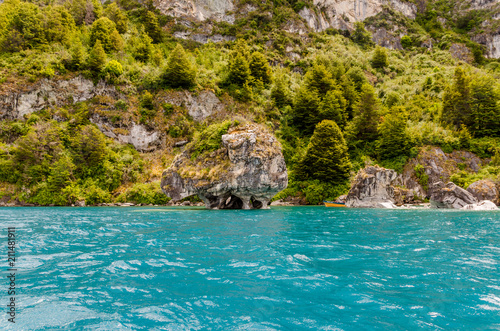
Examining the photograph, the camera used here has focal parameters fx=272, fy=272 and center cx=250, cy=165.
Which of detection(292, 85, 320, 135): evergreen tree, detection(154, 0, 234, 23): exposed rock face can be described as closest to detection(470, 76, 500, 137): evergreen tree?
detection(292, 85, 320, 135): evergreen tree

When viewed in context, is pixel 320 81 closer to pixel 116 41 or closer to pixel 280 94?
pixel 280 94

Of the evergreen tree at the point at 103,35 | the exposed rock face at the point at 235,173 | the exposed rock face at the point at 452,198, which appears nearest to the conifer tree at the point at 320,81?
the exposed rock face at the point at 235,173

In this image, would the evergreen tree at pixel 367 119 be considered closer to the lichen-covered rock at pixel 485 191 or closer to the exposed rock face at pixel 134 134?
the lichen-covered rock at pixel 485 191

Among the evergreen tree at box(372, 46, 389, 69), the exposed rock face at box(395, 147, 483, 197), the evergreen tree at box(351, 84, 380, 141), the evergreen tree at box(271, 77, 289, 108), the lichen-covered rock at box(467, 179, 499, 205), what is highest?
the evergreen tree at box(372, 46, 389, 69)

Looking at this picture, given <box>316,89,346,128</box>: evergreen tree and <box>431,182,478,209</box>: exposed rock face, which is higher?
<box>316,89,346,128</box>: evergreen tree

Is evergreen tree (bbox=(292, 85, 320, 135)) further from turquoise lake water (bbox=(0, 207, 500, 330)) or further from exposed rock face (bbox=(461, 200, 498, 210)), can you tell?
turquoise lake water (bbox=(0, 207, 500, 330))

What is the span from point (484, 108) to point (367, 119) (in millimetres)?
17439

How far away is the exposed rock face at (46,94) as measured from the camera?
46303 mm

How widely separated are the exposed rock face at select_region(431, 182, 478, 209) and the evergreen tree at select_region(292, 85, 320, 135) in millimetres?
27136

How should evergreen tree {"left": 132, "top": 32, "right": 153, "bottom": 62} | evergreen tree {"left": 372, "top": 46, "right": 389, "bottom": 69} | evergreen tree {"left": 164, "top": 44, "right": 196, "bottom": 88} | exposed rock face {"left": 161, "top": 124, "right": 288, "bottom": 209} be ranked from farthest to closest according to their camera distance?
evergreen tree {"left": 372, "top": 46, "right": 389, "bottom": 69}, evergreen tree {"left": 132, "top": 32, "right": 153, "bottom": 62}, evergreen tree {"left": 164, "top": 44, "right": 196, "bottom": 88}, exposed rock face {"left": 161, "top": 124, "right": 288, "bottom": 209}

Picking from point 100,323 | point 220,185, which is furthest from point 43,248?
point 220,185

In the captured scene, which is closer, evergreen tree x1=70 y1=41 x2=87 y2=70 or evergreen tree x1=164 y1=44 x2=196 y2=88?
evergreen tree x1=70 y1=41 x2=87 y2=70

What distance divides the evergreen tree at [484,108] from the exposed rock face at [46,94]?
207 ft

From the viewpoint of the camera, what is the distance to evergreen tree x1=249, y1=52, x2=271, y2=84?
63.1 m
